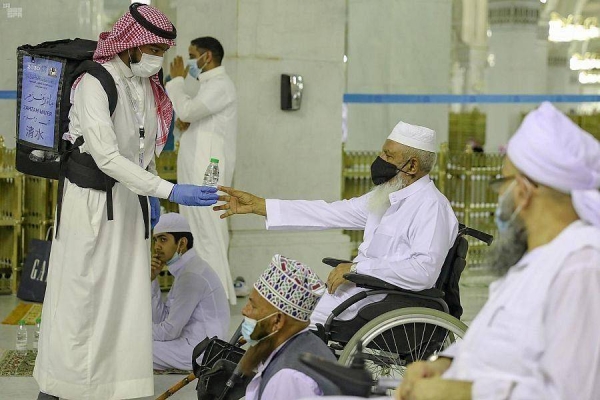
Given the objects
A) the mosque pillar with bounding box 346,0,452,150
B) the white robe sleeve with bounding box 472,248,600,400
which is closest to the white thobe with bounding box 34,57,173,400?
the white robe sleeve with bounding box 472,248,600,400

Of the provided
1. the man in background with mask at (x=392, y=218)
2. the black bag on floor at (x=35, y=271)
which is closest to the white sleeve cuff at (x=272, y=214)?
the man in background with mask at (x=392, y=218)

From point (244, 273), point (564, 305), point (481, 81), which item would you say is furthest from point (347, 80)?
point (564, 305)

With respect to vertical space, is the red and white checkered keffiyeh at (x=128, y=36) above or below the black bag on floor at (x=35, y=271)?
above

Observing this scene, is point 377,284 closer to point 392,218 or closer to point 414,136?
point 392,218

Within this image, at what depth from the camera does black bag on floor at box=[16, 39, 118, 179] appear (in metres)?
4.80

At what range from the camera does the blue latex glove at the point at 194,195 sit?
15.3ft

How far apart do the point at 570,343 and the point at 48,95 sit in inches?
117

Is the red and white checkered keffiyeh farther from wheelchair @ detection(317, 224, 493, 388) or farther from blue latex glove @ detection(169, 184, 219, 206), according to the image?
wheelchair @ detection(317, 224, 493, 388)

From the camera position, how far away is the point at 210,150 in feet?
24.8

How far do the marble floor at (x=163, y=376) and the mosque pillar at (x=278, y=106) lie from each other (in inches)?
22.8

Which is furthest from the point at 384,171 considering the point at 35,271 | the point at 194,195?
the point at 35,271

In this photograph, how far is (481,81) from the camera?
9672mm

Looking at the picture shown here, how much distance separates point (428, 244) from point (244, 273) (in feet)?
11.8

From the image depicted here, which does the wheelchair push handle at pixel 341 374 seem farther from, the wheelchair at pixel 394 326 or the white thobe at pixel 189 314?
the white thobe at pixel 189 314
